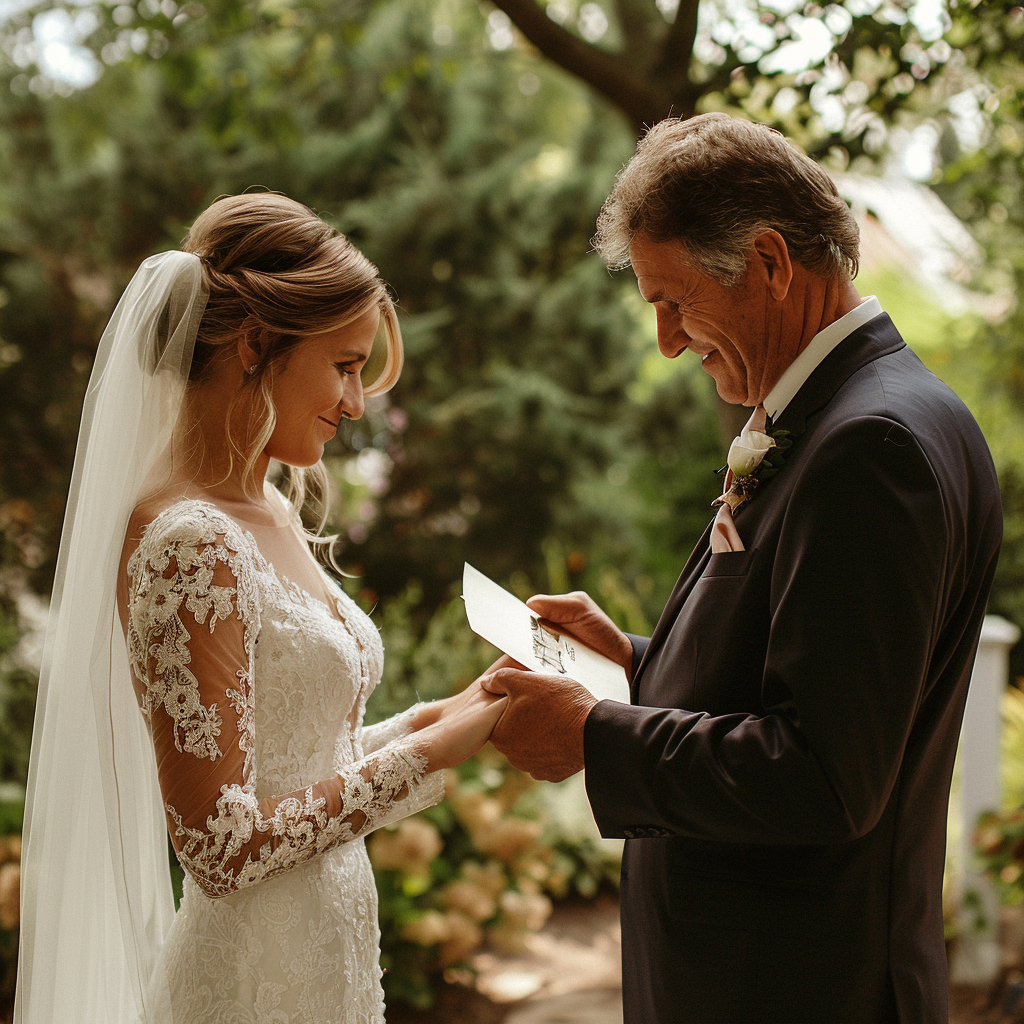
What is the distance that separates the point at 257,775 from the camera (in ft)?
6.10

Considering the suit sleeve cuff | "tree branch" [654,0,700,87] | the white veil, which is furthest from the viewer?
"tree branch" [654,0,700,87]

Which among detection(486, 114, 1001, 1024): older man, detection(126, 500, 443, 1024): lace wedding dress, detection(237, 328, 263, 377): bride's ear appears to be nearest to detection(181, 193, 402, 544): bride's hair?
detection(237, 328, 263, 377): bride's ear

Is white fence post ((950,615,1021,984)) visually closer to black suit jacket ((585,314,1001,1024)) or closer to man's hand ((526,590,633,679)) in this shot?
man's hand ((526,590,633,679))

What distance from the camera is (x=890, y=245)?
11.5m

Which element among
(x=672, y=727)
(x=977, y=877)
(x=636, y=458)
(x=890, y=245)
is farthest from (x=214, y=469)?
(x=890, y=245)

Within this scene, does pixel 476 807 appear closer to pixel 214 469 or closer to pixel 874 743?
pixel 214 469

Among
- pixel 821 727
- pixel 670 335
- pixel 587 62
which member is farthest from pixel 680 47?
pixel 821 727

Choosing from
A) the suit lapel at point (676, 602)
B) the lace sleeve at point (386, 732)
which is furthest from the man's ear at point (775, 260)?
the lace sleeve at point (386, 732)

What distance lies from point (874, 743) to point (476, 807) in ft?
10.4

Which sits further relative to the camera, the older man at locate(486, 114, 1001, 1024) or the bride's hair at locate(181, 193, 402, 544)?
the bride's hair at locate(181, 193, 402, 544)

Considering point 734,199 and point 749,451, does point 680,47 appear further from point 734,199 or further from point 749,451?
point 749,451

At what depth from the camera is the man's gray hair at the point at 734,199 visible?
5.47ft

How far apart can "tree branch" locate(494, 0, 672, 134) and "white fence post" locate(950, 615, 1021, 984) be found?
9.12 feet

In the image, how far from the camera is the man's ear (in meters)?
1.66
